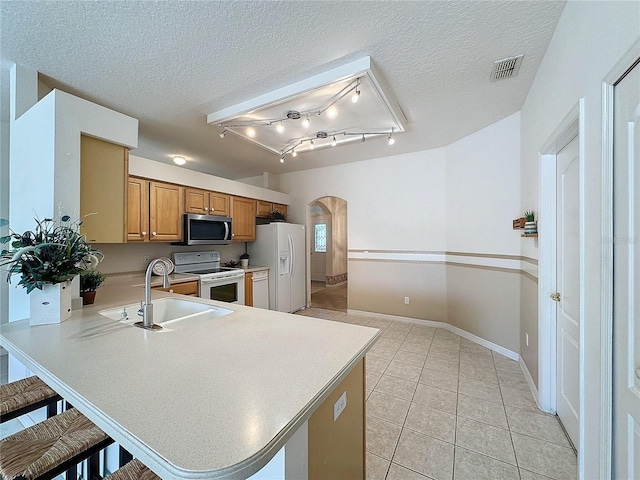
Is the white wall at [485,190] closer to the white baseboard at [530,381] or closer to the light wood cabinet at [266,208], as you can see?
the white baseboard at [530,381]

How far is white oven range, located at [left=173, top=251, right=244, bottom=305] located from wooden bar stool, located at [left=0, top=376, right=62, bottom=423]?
79.3 inches

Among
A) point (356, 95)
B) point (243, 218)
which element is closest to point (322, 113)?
point (356, 95)

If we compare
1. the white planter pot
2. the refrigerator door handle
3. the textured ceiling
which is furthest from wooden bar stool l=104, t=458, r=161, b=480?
the refrigerator door handle

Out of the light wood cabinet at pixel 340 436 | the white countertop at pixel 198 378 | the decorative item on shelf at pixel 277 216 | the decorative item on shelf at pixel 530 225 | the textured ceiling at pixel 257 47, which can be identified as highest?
the textured ceiling at pixel 257 47

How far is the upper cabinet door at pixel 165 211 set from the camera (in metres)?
3.03

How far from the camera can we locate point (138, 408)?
70 centimetres

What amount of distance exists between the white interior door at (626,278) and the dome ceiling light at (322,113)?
1.42 m

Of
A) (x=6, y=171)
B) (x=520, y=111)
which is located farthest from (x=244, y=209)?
(x=520, y=111)

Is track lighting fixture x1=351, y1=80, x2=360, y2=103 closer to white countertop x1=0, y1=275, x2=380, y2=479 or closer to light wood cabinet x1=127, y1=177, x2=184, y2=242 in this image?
white countertop x1=0, y1=275, x2=380, y2=479

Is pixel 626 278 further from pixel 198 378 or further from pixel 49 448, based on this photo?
pixel 49 448

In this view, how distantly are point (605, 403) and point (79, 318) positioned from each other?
269cm

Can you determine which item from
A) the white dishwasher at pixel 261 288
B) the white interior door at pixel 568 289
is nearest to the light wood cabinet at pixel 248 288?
the white dishwasher at pixel 261 288

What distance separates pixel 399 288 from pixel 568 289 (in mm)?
2522

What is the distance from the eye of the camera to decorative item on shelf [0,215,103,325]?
1.29 metres
